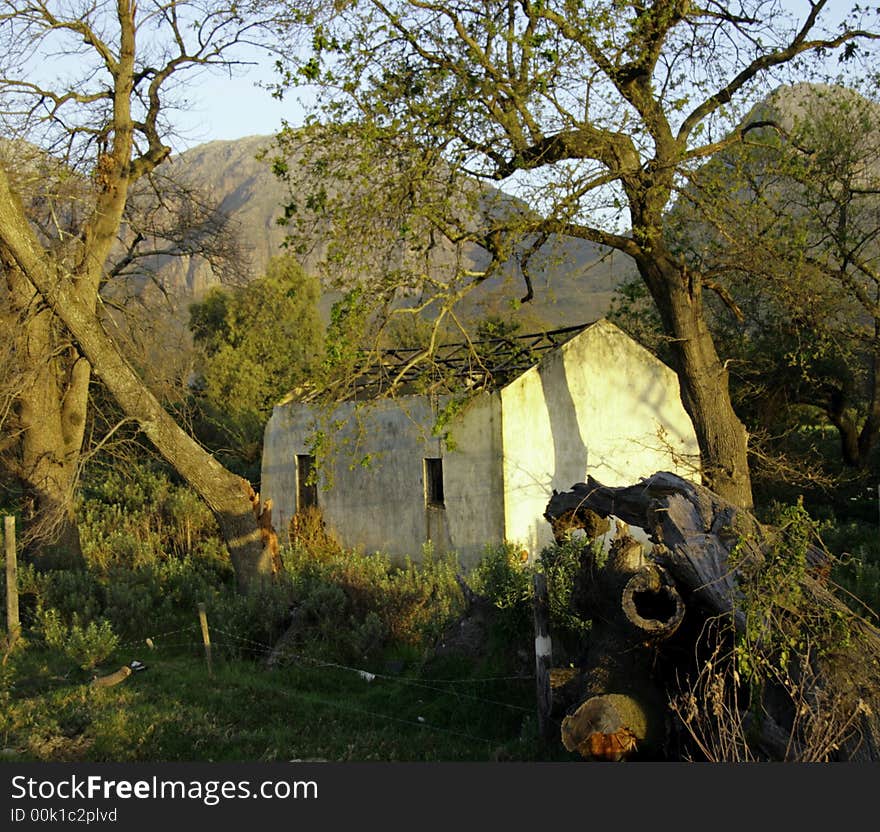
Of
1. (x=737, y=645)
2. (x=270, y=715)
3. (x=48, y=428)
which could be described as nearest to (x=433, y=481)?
(x=48, y=428)

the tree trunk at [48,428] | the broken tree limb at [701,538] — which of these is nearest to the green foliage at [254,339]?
the tree trunk at [48,428]

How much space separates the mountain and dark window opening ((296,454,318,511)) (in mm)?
4252

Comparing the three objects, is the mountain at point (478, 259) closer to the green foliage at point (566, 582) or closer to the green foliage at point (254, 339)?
the green foliage at point (254, 339)

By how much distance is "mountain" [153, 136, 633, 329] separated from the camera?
15.9 meters

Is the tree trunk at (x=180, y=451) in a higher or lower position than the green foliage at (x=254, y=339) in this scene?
lower

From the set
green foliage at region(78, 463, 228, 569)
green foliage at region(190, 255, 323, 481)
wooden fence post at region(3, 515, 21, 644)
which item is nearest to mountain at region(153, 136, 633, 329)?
green foliage at region(190, 255, 323, 481)

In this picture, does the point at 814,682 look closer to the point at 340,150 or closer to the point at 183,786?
the point at 183,786

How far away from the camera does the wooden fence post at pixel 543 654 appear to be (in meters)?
7.81

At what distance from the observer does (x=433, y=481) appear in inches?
717

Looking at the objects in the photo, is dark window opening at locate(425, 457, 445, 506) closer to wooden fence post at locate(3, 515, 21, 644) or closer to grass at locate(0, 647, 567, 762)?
grass at locate(0, 647, 567, 762)

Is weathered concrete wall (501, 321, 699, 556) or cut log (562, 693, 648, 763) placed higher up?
weathered concrete wall (501, 321, 699, 556)

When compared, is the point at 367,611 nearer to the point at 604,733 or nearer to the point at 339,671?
the point at 339,671

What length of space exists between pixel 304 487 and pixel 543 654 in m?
13.5

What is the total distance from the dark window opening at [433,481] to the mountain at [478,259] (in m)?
3.11
